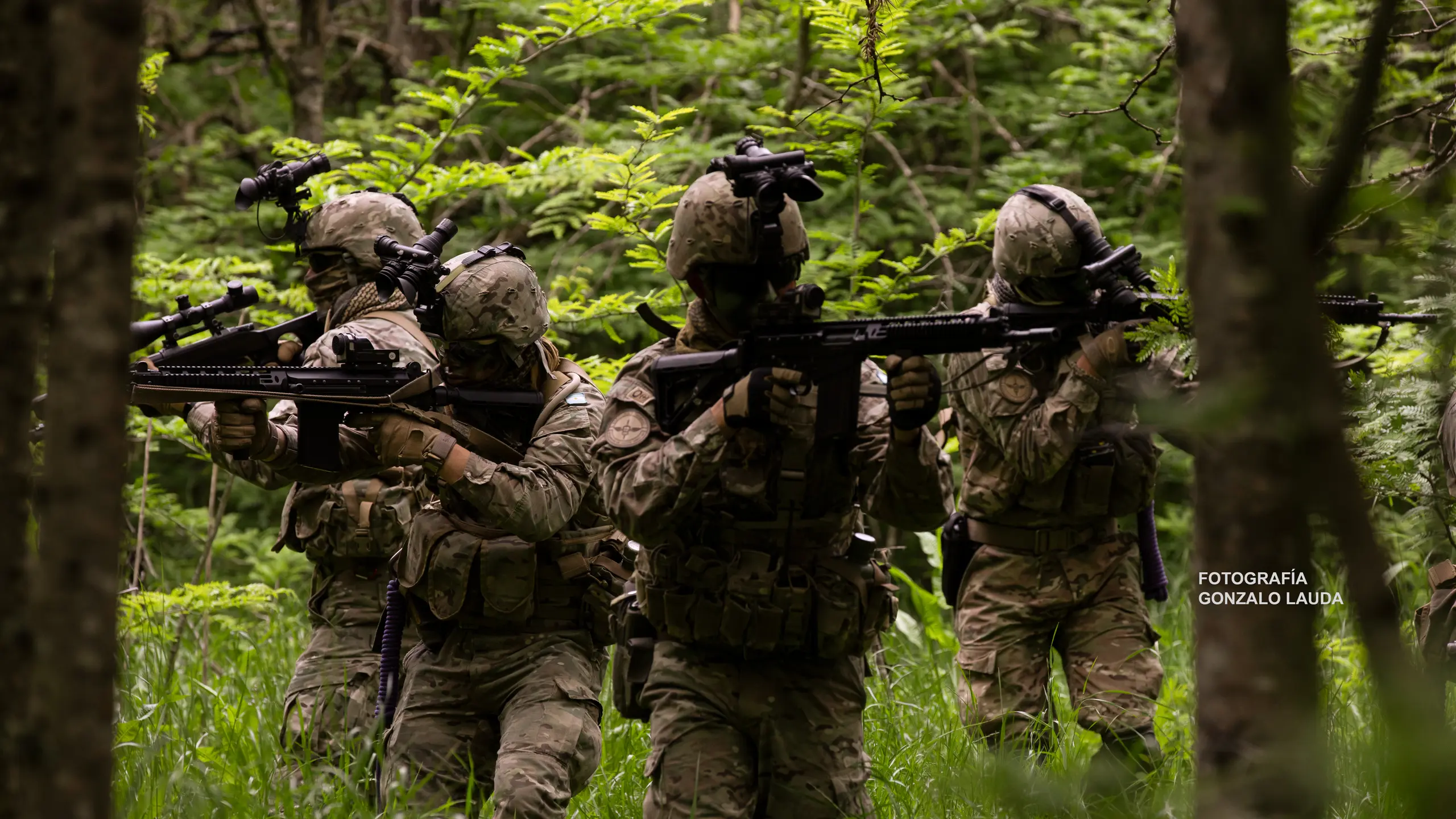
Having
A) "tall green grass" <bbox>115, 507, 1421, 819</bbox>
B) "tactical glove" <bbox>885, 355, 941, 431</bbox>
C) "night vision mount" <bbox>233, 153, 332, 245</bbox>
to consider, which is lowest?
"tall green grass" <bbox>115, 507, 1421, 819</bbox>

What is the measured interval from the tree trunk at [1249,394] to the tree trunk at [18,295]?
150 centimetres

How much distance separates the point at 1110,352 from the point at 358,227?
116 inches

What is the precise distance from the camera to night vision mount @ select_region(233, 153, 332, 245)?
216 inches

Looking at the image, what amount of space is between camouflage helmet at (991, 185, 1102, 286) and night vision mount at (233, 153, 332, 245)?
287 centimetres

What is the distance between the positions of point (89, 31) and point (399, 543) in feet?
11.7

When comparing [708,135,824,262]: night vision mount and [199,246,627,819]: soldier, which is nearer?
[708,135,824,262]: night vision mount

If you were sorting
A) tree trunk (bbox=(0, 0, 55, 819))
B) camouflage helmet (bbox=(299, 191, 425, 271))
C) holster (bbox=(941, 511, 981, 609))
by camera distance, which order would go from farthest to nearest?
1. camouflage helmet (bbox=(299, 191, 425, 271))
2. holster (bbox=(941, 511, 981, 609))
3. tree trunk (bbox=(0, 0, 55, 819))

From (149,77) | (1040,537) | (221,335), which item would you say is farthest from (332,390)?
(149,77)

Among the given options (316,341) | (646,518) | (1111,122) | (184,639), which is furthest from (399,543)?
(1111,122)

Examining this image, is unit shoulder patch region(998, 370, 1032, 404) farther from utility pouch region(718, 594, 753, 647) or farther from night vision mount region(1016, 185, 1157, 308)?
utility pouch region(718, 594, 753, 647)

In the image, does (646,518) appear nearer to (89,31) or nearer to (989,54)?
(89,31)

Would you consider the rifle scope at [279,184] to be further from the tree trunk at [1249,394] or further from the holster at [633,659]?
the tree trunk at [1249,394]

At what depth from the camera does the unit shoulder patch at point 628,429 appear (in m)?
3.82

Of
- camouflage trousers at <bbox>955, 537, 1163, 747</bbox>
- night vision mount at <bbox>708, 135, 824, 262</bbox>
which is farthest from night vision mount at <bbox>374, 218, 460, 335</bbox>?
camouflage trousers at <bbox>955, 537, 1163, 747</bbox>
